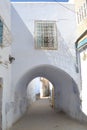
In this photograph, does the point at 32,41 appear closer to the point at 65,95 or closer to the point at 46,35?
the point at 46,35

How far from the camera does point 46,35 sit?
12633 mm

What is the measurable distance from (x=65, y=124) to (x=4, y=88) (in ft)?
13.1

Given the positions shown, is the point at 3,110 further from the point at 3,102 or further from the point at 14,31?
the point at 14,31

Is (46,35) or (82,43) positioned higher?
(46,35)

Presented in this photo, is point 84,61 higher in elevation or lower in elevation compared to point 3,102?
higher

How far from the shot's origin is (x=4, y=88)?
1034 centimetres

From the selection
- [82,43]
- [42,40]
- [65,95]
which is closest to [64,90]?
[65,95]

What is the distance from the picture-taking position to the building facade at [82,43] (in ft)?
36.0

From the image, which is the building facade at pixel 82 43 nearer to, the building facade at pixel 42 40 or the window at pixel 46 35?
the building facade at pixel 42 40

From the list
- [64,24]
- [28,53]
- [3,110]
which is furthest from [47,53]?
[3,110]

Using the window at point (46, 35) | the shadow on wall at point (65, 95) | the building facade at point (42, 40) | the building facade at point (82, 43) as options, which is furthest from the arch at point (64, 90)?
the window at point (46, 35)

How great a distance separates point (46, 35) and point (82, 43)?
86.2 inches

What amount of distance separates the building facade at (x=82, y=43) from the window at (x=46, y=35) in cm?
126

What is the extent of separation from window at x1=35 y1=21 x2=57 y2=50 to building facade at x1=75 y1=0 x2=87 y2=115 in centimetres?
126
